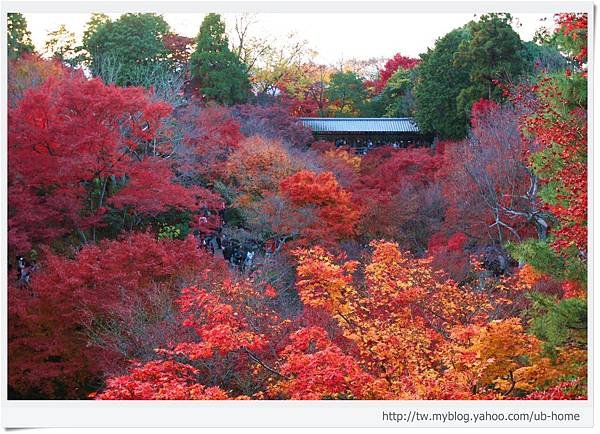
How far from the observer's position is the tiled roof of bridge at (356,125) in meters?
17.0

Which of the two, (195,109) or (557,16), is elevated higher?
(557,16)

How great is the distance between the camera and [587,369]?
24.0 feet

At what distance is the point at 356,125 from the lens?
1705 centimetres

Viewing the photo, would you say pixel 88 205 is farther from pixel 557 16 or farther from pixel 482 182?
pixel 482 182

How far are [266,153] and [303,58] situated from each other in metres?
2.76

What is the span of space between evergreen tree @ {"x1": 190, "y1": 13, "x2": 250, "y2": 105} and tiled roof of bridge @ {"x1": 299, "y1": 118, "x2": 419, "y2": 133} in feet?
5.92

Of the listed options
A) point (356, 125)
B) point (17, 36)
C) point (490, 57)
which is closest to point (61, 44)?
point (17, 36)

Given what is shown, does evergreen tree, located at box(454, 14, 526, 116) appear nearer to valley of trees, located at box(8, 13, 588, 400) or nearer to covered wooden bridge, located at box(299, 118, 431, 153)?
valley of trees, located at box(8, 13, 588, 400)

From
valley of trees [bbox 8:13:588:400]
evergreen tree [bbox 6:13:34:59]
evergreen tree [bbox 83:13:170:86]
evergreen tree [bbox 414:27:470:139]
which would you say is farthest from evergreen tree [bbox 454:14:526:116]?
evergreen tree [bbox 6:13:34:59]

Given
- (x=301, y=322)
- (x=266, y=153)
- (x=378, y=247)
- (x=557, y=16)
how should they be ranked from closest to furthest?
(x=557, y=16) → (x=301, y=322) → (x=378, y=247) → (x=266, y=153)

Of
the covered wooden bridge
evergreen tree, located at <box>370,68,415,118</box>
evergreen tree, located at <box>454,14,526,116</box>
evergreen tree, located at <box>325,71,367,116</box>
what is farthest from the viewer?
evergreen tree, located at <box>370,68,415,118</box>

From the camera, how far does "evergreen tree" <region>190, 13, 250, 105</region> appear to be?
1666 cm

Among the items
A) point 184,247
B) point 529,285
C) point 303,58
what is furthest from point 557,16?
point 303,58
